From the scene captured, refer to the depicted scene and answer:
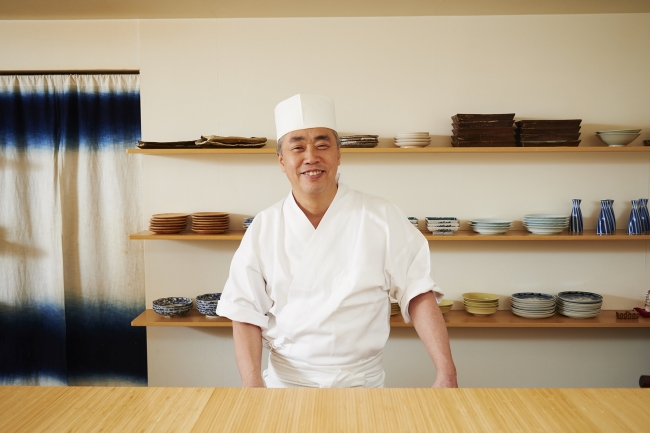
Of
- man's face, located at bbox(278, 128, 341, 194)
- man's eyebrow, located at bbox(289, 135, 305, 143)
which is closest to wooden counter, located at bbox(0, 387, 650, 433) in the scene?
man's face, located at bbox(278, 128, 341, 194)

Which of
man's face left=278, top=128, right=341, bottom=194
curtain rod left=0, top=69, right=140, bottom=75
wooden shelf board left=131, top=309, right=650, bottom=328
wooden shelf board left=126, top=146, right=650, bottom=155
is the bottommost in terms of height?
wooden shelf board left=131, top=309, right=650, bottom=328

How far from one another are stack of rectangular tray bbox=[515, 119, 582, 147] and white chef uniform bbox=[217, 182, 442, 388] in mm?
1485

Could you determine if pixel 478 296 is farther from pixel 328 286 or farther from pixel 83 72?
pixel 83 72

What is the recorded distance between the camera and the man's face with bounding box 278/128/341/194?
1.94m

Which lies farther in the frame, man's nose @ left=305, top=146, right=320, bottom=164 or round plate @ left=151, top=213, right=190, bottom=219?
round plate @ left=151, top=213, right=190, bottom=219

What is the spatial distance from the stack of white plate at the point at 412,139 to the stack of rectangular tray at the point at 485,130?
193mm

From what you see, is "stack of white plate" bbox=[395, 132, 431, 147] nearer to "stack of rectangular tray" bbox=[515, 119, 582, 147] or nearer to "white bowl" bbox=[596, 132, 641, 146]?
"stack of rectangular tray" bbox=[515, 119, 582, 147]

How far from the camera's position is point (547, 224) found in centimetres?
310

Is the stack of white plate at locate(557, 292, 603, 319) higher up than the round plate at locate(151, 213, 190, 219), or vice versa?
the round plate at locate(151, 213, 190, 219)

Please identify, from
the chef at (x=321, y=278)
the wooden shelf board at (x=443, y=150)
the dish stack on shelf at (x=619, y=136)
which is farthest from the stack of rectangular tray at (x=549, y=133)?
the chef at (x=321, y=278)

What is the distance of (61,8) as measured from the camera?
10.2 ft

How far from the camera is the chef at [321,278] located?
1.85m

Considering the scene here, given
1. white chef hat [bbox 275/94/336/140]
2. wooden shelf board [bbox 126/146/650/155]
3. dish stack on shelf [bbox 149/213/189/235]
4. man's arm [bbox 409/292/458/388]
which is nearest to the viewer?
man's arm [bbox 409/292/458/388]

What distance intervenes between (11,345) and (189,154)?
1781 mm
